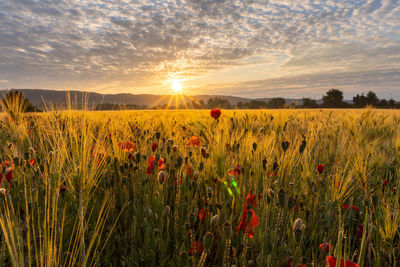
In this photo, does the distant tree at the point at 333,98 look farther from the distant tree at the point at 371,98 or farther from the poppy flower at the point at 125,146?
the poppy flower at the point at 125,146

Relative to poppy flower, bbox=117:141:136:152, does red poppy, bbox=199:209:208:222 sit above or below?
below

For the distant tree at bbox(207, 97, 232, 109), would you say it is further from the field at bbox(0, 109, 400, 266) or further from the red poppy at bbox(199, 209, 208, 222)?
the red poppy at bbox(199, 209, 208, 222)

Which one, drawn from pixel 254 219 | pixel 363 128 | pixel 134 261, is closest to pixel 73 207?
pixel 134 261

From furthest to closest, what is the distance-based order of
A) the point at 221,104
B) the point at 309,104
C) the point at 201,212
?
the point at 309,104, the point at 221,104, the point at 201,212

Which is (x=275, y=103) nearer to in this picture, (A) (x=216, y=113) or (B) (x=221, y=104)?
(B) (x=221, y=104)

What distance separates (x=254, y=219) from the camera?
96 centimetres

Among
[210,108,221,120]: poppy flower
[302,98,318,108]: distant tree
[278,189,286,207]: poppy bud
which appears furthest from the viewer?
[302,98,318,108]: distant tree

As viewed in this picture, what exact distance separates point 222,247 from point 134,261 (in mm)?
398

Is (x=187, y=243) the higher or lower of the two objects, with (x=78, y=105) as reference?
lower

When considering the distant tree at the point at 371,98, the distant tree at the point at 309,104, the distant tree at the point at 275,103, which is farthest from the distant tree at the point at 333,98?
the distant tree at the point at 275,103

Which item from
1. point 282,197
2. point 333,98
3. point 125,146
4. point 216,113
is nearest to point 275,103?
point 333,98

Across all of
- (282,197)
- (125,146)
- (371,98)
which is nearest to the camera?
(282,197)

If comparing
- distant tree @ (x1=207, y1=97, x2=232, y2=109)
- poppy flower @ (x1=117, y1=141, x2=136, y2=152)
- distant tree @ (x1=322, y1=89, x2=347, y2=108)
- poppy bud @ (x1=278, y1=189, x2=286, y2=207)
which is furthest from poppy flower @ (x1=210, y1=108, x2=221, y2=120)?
distant tree @ (x1=322, y1=89, x2=347, y2=108)

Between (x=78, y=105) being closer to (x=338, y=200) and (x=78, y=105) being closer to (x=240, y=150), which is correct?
(x=240, y=150)
